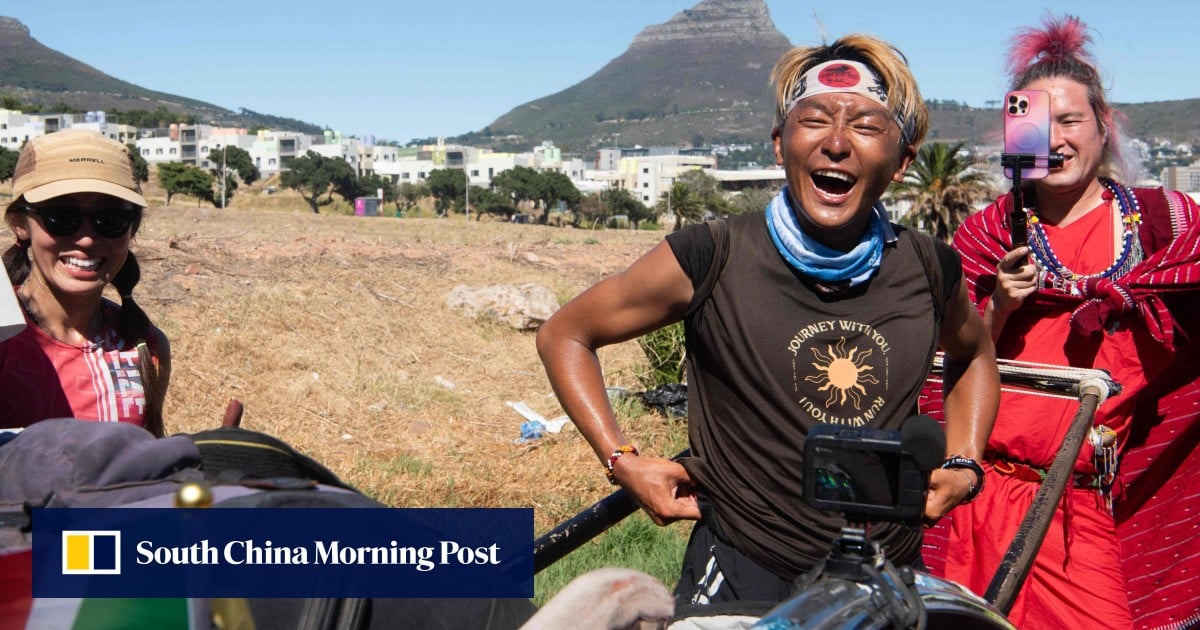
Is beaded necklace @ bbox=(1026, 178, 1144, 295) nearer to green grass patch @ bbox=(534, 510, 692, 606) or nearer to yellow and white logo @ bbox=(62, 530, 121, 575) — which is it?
green grass patch @ bbox=(534, 510, 692, 606)

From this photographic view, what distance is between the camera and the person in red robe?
347 cm

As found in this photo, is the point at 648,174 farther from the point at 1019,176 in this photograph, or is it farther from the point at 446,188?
the point at 1019,176

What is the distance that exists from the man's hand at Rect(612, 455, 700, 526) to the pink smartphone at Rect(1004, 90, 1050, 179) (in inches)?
68.9

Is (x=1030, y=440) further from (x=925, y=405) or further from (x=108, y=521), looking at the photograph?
(x=108, y=521)

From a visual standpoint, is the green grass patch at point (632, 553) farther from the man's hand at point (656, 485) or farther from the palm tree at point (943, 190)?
the palm tree at point (943, 190)

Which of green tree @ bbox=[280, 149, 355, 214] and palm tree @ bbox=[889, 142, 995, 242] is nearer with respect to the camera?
palm tree @ bbox=[889, 142, 995, 242]

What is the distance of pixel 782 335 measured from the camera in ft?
7.63

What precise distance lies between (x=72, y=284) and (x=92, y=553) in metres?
1.44

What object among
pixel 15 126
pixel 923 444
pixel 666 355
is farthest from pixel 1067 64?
pixel 15 126

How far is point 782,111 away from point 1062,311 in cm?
154

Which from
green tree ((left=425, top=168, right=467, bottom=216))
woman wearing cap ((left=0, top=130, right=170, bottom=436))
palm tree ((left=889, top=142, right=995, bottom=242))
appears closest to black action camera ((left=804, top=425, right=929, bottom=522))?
woman wearing cap ((left=0, top=130, right=170, bottom=436))

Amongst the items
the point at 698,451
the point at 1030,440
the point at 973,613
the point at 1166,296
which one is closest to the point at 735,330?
the point at 698,451

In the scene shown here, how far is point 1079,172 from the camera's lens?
11.6 ft

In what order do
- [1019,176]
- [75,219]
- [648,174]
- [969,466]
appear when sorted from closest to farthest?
1. [969,466]
2. [75,219]
3. [1019,176]
4. [648,174]
